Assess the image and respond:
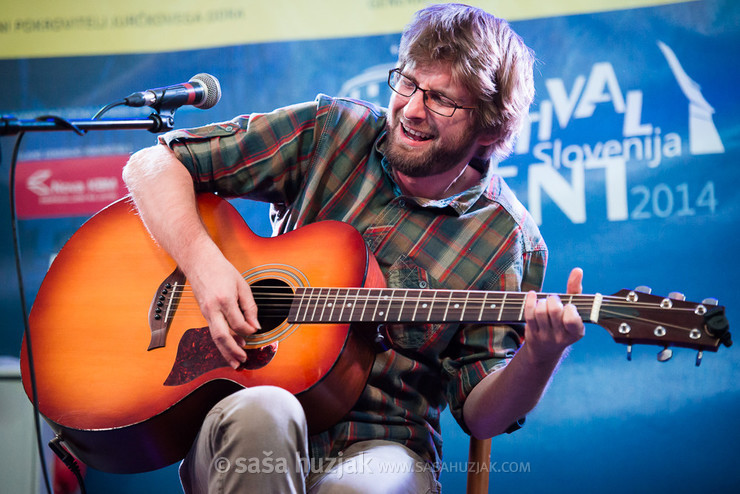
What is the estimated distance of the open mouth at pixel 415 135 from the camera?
2008mm

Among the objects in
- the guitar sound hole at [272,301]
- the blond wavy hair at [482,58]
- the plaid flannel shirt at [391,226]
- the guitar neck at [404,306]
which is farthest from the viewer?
the blond wavy hair at [482,58]

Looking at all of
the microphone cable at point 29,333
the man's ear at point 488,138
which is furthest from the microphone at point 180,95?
the man's ear at point 488,138

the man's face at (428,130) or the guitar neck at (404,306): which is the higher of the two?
the man's face at (428,130)

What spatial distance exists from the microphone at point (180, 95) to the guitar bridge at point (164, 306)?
0.45m

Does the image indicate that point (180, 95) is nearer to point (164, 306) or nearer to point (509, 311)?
point (164, 306)

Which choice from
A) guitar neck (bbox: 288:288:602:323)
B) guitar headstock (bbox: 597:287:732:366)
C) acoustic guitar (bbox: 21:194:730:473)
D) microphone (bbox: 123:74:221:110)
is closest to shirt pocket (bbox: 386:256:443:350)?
acoustic guitar (bbox: 21:194:730:473)

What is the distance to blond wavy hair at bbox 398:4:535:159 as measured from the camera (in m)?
2.00

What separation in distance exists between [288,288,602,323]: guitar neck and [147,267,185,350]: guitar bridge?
338mm

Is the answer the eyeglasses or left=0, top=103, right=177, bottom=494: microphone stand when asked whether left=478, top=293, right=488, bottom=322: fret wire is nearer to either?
the eyeglasses

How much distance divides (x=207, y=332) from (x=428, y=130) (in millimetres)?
819

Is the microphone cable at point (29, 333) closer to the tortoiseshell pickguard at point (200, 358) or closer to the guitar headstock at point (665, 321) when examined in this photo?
the tortoiseshell pickguard at point (200, 358)

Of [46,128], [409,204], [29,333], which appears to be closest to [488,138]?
[409,204]

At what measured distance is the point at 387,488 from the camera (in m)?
1.63

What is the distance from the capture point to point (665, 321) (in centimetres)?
144
